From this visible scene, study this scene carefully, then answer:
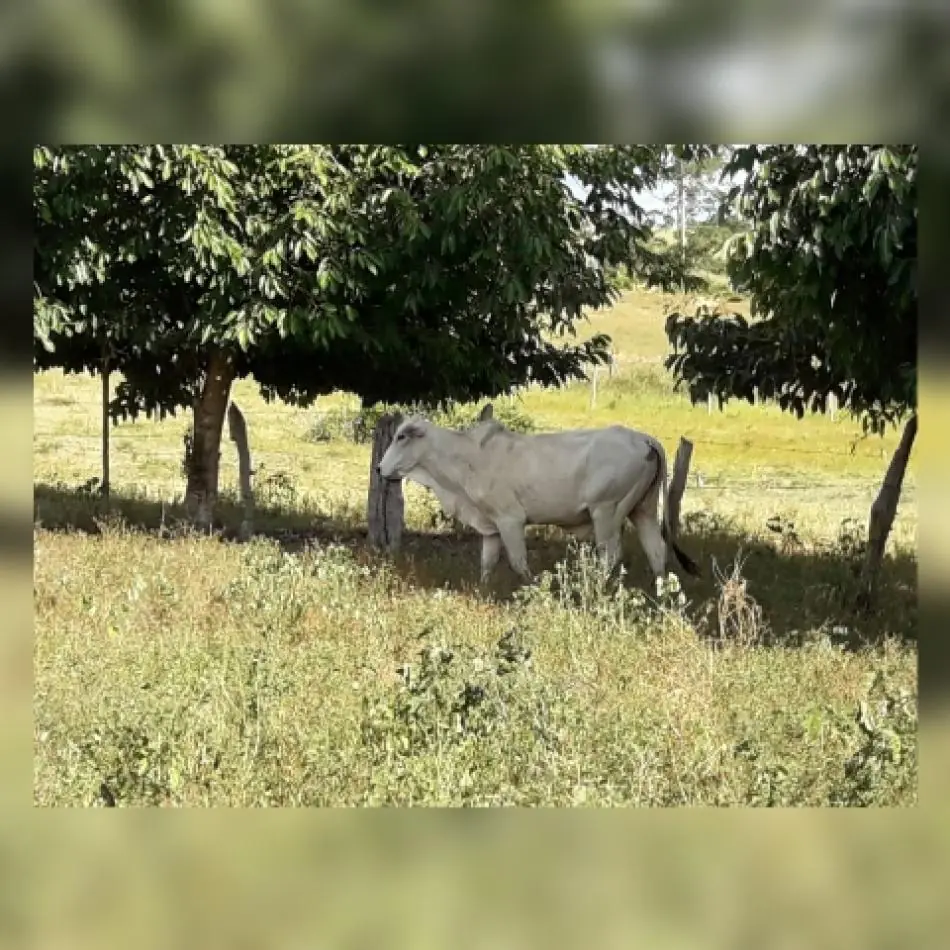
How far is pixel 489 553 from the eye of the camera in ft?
23.2

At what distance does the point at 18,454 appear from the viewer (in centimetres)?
576

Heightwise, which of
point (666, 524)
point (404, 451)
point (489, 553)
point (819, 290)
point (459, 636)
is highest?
point (819, 290)

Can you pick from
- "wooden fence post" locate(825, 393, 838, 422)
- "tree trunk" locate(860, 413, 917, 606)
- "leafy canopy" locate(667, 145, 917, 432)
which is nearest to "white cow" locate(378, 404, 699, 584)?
"leafy canopy" locate(667, 145, 917, 432)

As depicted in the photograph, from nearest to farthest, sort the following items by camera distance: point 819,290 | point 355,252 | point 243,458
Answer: point 819,290, point 355,252, point 243,458

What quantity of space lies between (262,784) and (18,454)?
1838 mm

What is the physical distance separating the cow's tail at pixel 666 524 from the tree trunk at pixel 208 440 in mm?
2423

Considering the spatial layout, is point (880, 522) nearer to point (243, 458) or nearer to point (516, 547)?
point (516, 547)

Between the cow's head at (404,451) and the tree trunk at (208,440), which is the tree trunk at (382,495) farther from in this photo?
the tree trunk at (208,440)

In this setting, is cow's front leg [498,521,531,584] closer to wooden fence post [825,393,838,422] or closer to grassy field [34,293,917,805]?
grassy field [34,293,917,805]

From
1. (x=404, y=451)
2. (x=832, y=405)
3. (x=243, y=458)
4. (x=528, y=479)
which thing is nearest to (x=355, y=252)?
(x=404, y=451)

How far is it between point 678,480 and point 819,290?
136 cm

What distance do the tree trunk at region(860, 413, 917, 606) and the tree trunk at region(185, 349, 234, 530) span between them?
3.58m
